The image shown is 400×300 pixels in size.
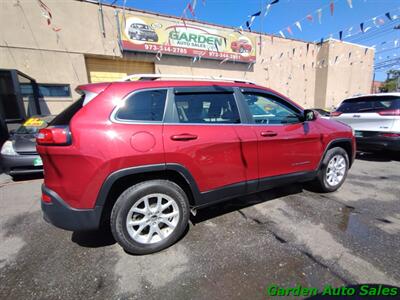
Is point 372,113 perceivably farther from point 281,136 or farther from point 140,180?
point 140,180

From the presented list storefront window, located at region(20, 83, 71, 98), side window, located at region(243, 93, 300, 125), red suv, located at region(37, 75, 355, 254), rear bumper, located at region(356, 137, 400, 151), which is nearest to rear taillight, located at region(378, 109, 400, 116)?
rear bumper, located at region(356, 137, 400, 151)

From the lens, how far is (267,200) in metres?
3.49

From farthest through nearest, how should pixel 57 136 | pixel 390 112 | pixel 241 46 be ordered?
pixel 241 46 → pixel 390 112 → pixel 57 136

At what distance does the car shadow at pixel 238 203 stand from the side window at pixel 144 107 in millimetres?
1564

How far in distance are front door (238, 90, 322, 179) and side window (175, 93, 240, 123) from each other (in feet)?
0.90

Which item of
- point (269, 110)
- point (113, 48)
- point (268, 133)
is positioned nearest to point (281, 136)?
point (268, 133)

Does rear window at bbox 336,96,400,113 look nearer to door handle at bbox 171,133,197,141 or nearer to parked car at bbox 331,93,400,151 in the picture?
parked car at bbox 331,93,400,151

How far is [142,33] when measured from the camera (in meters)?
10.1

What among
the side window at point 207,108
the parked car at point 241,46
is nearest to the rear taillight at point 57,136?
the side window at point 207,108

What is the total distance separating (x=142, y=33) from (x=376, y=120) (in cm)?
966

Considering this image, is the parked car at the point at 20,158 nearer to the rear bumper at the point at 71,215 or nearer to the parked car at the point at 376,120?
the rear bumper at the point at 71,215

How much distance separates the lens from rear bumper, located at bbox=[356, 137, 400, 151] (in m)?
5.05

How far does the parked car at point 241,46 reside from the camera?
12.4 metres

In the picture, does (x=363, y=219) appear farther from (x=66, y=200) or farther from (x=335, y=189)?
(x=66, y=200)
